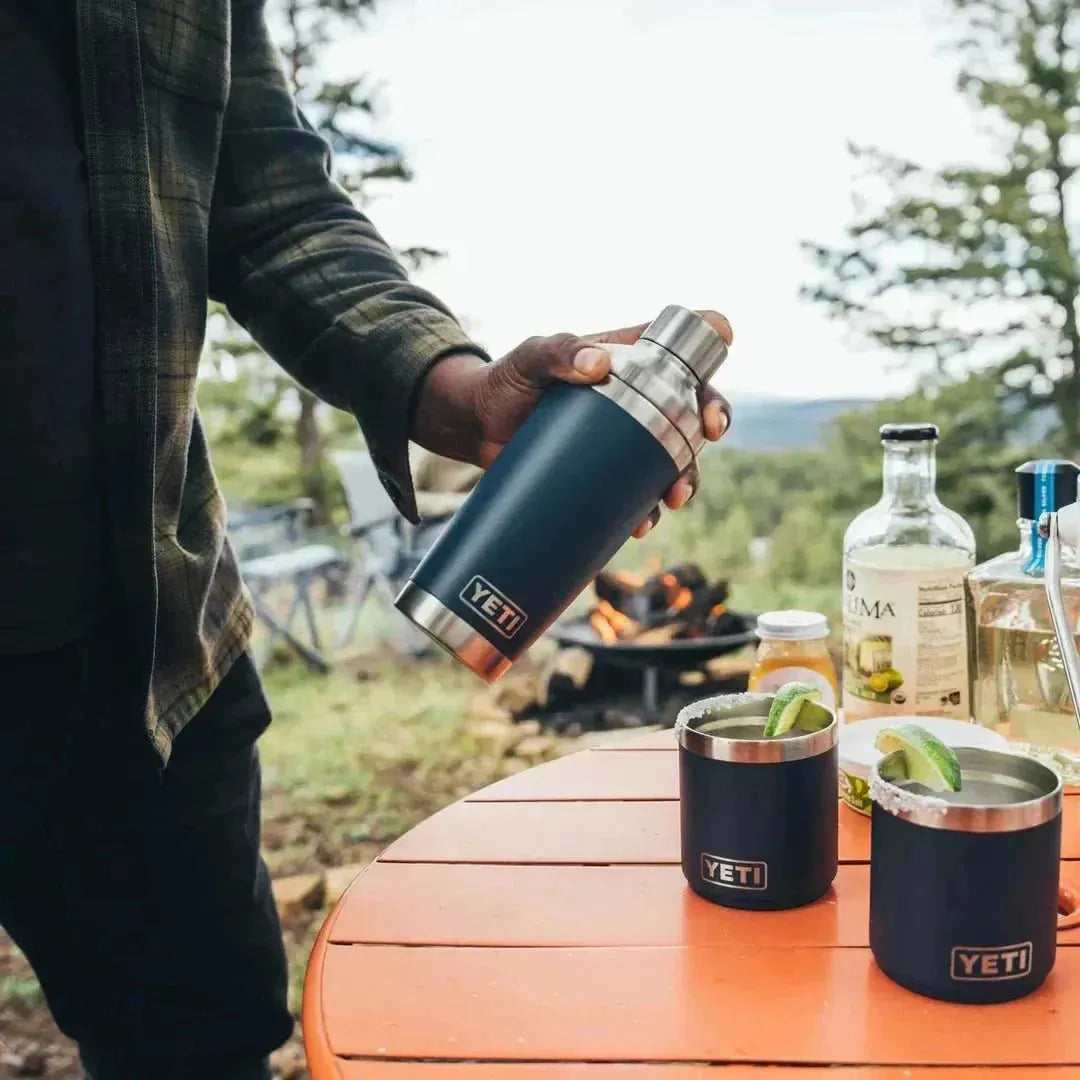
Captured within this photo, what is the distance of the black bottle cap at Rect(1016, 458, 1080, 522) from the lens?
80cm

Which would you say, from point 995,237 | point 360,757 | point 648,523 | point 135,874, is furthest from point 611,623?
point 648,523

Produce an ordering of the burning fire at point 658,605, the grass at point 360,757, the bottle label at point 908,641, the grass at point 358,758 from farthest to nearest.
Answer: the burning fire at point 658,605 < the grass at point 360,757 < the grass at point 358,758 < the bottle label at point 908,641

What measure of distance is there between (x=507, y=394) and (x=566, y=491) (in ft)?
0.53

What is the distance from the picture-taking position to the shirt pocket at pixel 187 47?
82cm

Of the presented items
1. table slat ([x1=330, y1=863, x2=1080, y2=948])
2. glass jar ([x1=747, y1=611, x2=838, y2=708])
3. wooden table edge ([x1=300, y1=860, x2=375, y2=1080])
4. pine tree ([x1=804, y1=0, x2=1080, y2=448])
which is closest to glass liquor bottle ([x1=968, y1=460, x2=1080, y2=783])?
glass jar ([x1=747, y1=611, x2=838, y2=708])

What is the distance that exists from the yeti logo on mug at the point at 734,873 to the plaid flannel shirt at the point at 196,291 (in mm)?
398

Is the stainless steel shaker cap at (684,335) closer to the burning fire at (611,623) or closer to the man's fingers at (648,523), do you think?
the man's fingers at (648,523)

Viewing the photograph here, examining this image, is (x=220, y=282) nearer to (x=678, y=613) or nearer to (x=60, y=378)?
(x=60, y=378)

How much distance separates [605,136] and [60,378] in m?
2.23

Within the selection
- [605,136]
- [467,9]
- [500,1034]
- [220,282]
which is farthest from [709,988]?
[467,9]

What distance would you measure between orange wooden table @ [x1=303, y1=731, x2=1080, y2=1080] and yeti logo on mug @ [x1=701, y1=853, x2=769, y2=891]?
20 mm

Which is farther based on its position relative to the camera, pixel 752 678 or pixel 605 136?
pixel 605 136

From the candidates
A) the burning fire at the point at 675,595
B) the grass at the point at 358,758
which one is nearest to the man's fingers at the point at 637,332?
the grass at the point at 358,758

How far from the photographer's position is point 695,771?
2.27 feet
